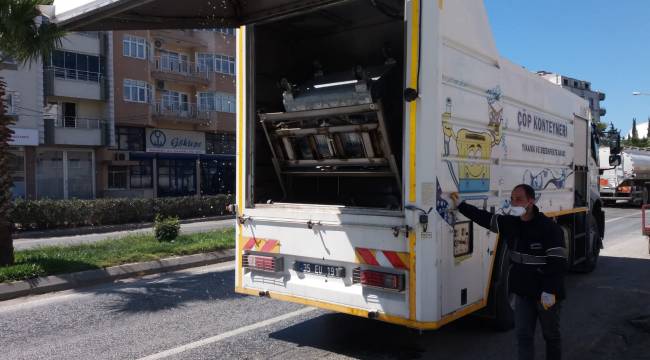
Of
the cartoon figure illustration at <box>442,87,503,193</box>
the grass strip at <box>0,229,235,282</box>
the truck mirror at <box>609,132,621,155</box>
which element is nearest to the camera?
the cartoon figure illustration at <box>442,87,503,193</box>

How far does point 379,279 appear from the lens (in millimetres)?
4359

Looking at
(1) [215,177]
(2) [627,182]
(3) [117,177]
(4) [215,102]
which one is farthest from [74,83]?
(2) [627,182]

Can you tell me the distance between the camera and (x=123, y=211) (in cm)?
2055

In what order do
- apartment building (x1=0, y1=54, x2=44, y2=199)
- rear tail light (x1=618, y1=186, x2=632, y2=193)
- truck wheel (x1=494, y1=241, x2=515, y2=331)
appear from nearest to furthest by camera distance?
truck wheel (x1=494, y1=241, x2=515, y2=331) < rear tail light (x1=618, y1=186, x2=632, y2=193) < apartment building (x1=0, y1=54, x2=44, y2=199)

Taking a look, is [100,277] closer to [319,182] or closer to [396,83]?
[319,182]

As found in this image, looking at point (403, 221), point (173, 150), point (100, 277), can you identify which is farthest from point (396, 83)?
point (173, 150)

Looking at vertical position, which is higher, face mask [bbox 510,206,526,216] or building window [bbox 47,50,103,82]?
building window [bbox 47,50,103,82]

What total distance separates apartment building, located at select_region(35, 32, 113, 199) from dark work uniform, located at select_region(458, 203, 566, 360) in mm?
32047

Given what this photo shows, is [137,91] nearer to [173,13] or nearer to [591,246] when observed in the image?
[173,13]

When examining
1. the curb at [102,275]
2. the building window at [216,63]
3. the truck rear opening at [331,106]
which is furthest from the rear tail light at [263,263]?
the building window at [216,63]

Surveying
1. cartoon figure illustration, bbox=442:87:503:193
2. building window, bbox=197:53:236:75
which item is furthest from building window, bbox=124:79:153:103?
cartoon figure illustration, bbox=442:87:503:193

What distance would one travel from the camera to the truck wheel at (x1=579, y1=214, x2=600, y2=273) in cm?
862

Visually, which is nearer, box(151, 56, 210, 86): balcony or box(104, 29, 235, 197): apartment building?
box(104, 29, 235, 197): apartment building

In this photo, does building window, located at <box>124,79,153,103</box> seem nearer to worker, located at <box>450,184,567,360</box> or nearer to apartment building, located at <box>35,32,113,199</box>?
apartment building, located at <box>35,32,113,199</box>
